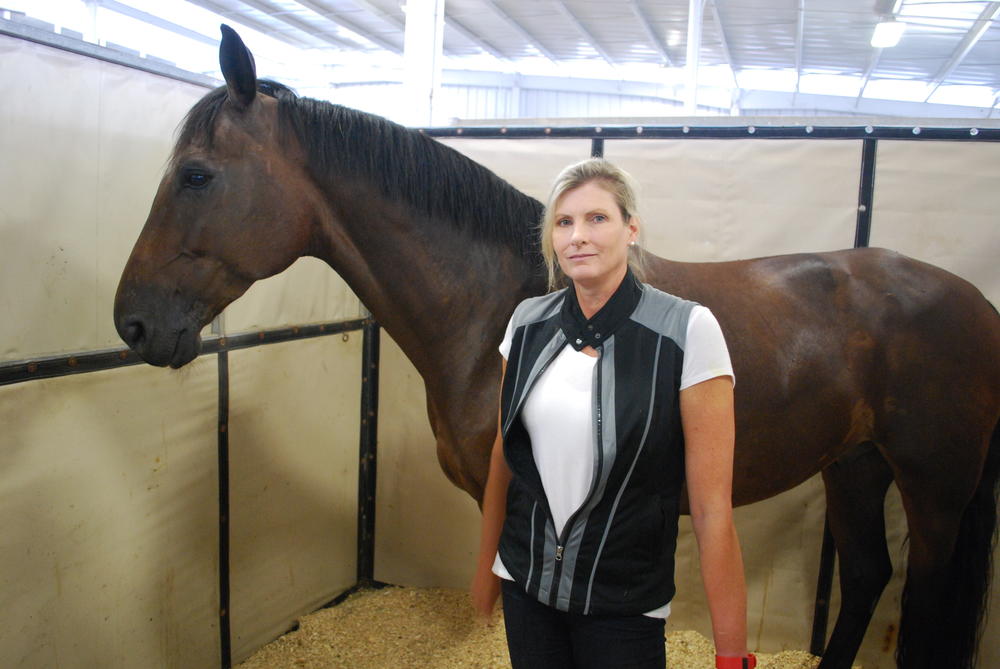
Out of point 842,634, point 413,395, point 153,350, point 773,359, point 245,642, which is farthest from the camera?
point 413,395

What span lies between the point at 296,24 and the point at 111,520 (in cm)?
833

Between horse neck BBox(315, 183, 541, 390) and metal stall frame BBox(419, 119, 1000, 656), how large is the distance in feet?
3.01

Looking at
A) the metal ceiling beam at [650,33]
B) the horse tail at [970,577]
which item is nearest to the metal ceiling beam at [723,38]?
the metal ceiling beam at [650,33]

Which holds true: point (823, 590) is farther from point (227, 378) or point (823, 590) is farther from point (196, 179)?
point (196, 179)

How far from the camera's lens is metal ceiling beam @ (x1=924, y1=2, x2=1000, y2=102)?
629 centimetres

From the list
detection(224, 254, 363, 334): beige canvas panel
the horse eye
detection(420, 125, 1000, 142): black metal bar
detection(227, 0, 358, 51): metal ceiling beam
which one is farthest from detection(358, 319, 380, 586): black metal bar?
detection(227, 0, 358, 51): metal ceiling beam

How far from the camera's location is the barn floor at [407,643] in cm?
229

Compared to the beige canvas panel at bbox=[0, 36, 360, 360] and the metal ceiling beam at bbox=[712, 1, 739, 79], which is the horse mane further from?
the metal ceiling beam at bbox=[712, 1, 739, 79]

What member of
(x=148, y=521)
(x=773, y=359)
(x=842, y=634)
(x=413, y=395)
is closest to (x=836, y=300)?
(x=773, y=359)

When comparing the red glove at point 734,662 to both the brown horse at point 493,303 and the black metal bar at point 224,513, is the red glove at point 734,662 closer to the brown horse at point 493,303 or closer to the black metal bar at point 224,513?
the brown horse at point 493,303

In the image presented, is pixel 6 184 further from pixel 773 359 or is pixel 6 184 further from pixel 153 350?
pixel 773 359

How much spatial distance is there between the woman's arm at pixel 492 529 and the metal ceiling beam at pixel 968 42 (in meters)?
7.31

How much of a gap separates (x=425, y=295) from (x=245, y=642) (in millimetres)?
1460

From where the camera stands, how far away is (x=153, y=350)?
1415 mm
